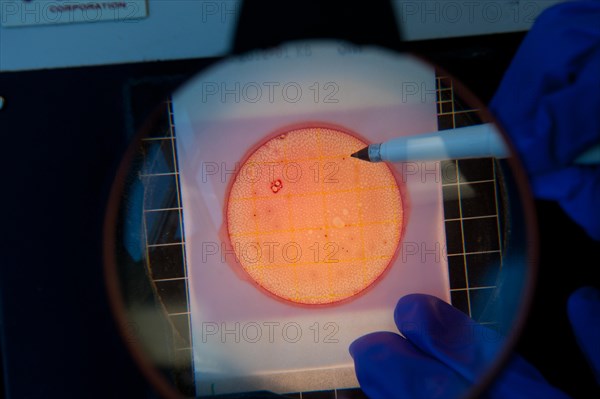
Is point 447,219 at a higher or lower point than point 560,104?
lower

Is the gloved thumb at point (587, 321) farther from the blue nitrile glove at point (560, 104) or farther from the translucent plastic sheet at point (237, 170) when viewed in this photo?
the translucent plastic sheet at point (237, 170)

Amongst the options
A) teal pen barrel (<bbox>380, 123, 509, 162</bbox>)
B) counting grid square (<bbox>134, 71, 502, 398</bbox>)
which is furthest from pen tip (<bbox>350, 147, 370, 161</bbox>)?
counting grid square (<bbox>134, 71, 502, 398</bbox>)

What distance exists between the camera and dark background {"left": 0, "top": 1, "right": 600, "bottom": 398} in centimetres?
93

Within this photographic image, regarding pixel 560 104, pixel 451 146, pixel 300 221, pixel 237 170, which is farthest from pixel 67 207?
pixel 560 104

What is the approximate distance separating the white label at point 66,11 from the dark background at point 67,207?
88 millimetres

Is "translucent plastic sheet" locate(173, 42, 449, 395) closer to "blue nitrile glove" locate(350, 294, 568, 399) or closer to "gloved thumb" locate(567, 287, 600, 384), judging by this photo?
"blue nitrile glove" locate(350, 294, 568, 399)

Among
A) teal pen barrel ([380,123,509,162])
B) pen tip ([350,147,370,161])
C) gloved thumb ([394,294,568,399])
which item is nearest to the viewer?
teal pen barrel ([380,123,509,162])

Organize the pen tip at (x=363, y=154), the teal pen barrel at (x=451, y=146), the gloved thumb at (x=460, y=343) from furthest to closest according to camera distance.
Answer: the pen tip at (x=363, y=154) → the gloved thumb at (x=460, y=343) → the teal pen barrel at (x=451, y=146)

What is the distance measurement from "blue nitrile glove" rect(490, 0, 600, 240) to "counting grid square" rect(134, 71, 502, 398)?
0.43ft

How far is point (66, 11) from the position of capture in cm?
90

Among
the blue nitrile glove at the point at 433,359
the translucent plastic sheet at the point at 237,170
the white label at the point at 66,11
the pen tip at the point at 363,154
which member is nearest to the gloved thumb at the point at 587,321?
the blue nitrile glove at the point at 433,359

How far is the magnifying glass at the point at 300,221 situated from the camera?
1034 millimetres

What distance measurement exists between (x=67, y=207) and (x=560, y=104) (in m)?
0.89

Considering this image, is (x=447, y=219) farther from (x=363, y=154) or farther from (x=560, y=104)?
(x=560, y=104)
